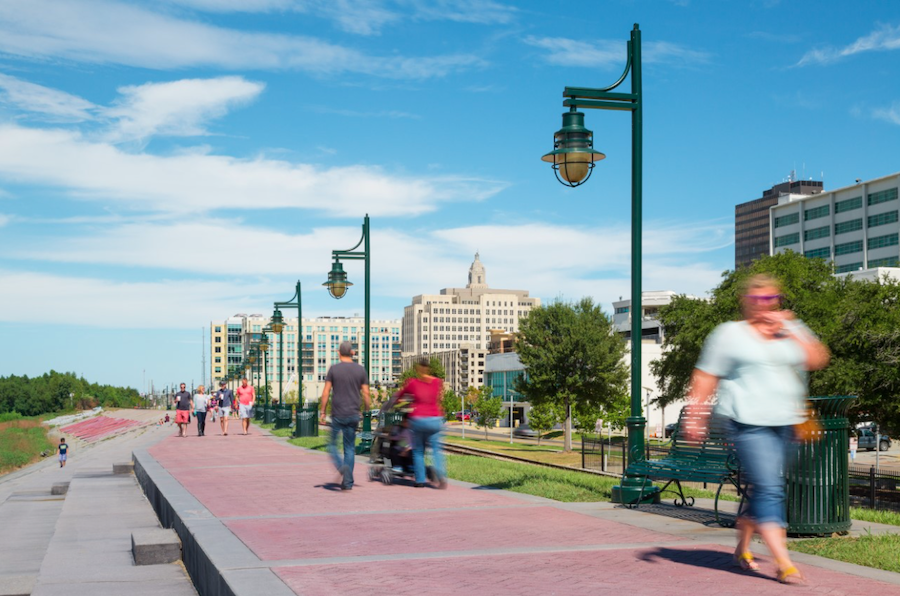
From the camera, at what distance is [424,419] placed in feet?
39.9

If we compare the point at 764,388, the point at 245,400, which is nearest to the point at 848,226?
the point at 245,400

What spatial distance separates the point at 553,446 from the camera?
2894 inches

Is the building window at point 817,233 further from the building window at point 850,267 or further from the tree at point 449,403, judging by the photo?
the tree at point 449,403

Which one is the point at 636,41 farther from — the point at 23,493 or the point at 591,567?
the point at 23,493

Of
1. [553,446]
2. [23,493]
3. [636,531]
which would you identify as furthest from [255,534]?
[553,446]

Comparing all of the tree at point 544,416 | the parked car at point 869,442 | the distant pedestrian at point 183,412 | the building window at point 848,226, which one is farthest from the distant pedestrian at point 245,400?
the building window at point 848,226

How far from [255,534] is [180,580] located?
0.66 m

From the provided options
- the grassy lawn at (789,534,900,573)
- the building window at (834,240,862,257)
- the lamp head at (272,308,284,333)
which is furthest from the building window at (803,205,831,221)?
the grassy lawn at (789,534,900,573)

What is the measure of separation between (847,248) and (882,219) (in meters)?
7.63

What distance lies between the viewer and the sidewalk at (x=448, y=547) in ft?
18.6

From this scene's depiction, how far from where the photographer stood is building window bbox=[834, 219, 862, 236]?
12700 centimetres

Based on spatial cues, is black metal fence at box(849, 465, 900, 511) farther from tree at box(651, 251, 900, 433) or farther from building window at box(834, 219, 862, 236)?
building window at box(834, 219, 862, 236)

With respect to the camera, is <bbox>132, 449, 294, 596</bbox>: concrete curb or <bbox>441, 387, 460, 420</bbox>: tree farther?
<bbox>441, 387, 460, 420</bbox>: tree

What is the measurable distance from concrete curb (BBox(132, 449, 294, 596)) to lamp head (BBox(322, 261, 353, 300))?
14.2 m
